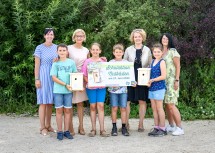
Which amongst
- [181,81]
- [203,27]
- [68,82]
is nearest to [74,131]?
[68,82]

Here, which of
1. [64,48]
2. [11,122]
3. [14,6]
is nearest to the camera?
[64,48]

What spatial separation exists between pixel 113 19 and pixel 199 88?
2.74 m

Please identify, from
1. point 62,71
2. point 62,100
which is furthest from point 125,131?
point 62,71

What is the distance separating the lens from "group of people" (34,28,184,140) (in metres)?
6.97

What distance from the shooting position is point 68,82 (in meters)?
6.91

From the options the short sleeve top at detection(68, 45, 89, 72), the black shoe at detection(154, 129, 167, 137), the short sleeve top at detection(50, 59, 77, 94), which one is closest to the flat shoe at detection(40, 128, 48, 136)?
the short sleeve top at detection(50, 59, 77, 94)

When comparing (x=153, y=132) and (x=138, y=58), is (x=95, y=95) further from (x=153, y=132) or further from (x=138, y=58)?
(x=153, y=132)

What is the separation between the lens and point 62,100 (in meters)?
6.98

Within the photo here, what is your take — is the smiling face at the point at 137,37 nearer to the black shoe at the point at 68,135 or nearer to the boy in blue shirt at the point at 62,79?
the boy in blue shirt at the point at 62,79

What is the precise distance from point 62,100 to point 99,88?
69 cm

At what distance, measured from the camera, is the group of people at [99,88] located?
6.97m

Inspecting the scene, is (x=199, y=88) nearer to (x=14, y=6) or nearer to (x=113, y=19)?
(x=113, y=19)

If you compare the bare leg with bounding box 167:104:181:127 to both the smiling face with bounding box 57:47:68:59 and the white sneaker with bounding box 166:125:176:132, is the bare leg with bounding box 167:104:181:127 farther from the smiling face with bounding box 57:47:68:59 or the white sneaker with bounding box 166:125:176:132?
the smiling face with bounding box 57:47:68:59

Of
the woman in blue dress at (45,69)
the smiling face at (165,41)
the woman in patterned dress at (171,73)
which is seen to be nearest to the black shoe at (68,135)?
the woman in blue dress at (45,69)
